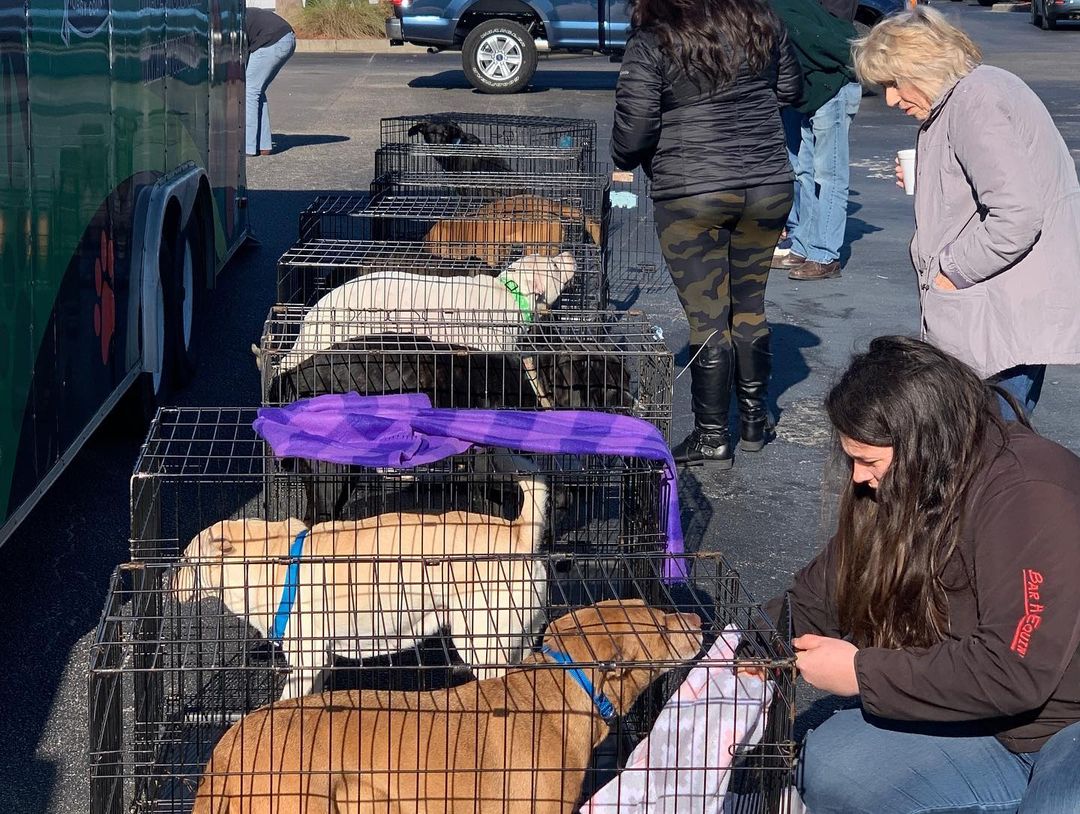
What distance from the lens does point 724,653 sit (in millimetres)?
2891

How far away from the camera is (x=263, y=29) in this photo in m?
14.0

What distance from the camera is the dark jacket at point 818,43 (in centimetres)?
862

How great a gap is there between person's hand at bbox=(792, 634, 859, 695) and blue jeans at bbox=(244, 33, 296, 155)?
1153cm

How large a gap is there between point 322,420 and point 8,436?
3.78 feet

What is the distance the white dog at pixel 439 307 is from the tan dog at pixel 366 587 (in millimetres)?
943

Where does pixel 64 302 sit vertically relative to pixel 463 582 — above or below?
above

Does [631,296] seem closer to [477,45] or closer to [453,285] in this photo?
[453,285]

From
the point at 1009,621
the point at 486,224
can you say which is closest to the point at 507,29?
the point at 486,224

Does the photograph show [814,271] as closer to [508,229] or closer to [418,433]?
[508,229]

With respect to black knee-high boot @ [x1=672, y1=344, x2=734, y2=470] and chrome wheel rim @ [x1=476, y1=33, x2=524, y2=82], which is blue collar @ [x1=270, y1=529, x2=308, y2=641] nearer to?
black knee-high boot @ [x1=672, y1=344, x2=734, y2=470]

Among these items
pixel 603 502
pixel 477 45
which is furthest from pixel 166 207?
pixel 477 45

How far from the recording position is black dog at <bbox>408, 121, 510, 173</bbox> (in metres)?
9.03

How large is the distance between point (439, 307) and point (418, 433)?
6.12 feet

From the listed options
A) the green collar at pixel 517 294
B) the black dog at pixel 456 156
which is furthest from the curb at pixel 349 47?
the green collar at pixel 517 294
